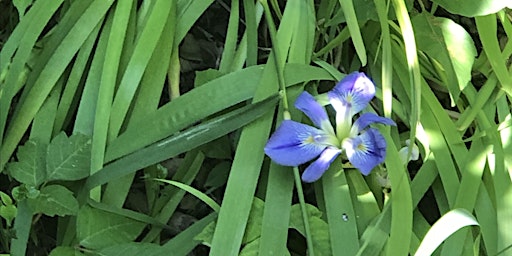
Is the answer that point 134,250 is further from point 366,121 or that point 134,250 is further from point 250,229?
point 366,121

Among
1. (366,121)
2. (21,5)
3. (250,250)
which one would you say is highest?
(21,5)

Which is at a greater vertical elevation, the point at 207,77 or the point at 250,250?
A: the point at 207,77

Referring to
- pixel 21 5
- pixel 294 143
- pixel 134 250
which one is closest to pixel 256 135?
pixel 294 143

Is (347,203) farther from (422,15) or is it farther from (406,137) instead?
(422,15)

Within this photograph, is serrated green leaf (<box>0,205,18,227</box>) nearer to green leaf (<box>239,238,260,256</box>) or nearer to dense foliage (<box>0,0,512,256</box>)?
dense foliage (<box>0,0,512,256</box>)

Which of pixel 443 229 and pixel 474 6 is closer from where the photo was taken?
pixel 443 229

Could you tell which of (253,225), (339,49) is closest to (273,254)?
(253,225)
